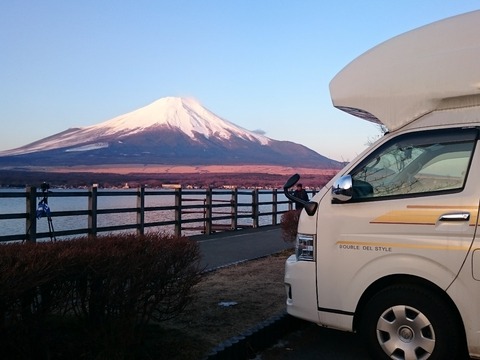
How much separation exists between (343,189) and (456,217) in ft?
3.19

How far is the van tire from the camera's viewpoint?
456cm

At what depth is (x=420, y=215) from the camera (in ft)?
15.5

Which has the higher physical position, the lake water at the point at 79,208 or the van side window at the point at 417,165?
the van side window at the point at 417,165

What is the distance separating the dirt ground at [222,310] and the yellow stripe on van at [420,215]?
199 cm

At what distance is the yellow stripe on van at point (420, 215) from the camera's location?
4.55m

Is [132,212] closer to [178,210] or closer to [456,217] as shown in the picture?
[178,210]

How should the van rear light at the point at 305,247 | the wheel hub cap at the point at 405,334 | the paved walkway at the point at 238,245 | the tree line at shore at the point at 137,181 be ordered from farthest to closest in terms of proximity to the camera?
the tree line at shore at the point at 137,181, the paved walkway at the point at 238,245, the van rear light at the point at 305,247, the wheel hub cap at the point at 405,334

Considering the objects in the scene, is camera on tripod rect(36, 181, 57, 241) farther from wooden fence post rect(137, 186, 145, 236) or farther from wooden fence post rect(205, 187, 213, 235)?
wooden fence post rect(205, 187, 213, 235)

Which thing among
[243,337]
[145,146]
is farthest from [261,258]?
[145,146]

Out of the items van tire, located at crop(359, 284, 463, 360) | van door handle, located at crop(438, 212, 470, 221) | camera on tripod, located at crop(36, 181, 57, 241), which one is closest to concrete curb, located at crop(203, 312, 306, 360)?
van tire, located at crop(359, 284, 463, 360)

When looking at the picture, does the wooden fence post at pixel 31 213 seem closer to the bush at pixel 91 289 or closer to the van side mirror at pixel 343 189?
the bush at pixel 91 289

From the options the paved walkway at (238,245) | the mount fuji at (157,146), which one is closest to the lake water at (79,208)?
the paved walkway at (238,245)

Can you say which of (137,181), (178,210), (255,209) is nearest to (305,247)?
(178,210)

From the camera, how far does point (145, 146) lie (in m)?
123
